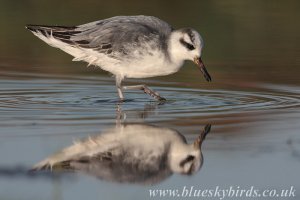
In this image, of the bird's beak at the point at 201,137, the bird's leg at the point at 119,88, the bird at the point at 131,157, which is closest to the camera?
the bird at the point at 131,157

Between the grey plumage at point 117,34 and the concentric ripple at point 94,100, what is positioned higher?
the grey plumage at point 117,34

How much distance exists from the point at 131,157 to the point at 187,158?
0.49 metres

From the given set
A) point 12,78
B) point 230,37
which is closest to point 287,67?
point 230,37

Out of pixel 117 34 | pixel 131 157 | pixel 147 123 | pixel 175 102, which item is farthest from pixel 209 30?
pixel 131 157

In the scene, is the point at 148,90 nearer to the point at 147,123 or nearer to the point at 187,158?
the point at 147,123

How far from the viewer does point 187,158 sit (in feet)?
27.5

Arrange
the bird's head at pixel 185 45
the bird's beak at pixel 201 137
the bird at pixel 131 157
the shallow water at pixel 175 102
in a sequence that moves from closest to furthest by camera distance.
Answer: the shallow water at pixel 175 102, the bird at pixel 131 157, the bird's beak at pixel 201 137, the bird's head at pixel 185 45

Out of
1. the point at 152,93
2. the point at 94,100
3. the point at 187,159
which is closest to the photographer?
the point at 187,159

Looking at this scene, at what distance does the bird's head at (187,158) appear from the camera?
26.4 feet

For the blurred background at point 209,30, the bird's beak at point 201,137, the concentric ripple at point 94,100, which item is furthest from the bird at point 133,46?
the bird's beak at point 201,137

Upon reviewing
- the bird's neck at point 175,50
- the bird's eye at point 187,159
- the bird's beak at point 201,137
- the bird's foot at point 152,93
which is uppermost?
the bird's neck at point 175,50

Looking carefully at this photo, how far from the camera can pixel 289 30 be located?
18.0 metres

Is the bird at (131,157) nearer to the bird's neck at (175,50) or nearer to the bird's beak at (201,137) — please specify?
the bird's beak at (201,137)

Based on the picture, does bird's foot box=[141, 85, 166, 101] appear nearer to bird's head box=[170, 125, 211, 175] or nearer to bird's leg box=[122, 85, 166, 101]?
bird's leg box=[122, 85, 166, 101]
